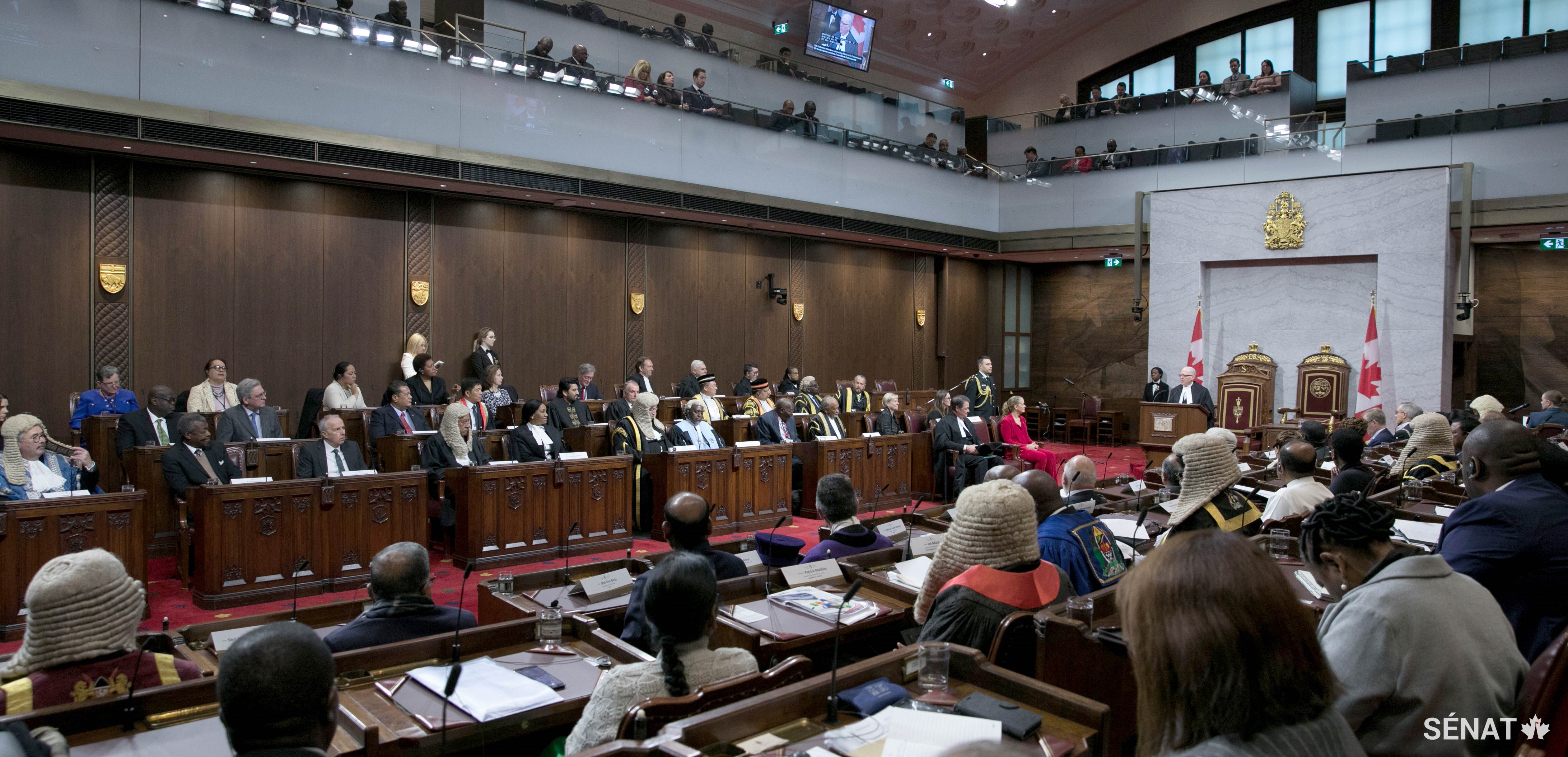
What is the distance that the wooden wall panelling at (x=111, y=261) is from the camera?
8.05 m

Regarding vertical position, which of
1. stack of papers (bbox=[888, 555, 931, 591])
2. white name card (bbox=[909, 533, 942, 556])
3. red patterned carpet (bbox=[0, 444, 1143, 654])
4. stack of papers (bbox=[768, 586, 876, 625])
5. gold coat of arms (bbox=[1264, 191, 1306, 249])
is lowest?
red patterned carpet (bbox=[0, 444, 1143, 654])

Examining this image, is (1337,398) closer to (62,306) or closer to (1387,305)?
(1387,305)

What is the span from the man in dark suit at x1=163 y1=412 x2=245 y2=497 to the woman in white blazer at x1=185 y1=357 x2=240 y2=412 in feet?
5.99

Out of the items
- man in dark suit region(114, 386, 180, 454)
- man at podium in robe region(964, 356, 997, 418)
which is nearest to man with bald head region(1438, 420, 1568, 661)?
man in dark suit region(114, 386, 180, 454)

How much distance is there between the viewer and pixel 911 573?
367 cm

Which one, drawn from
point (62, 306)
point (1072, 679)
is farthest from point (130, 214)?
point (1072, 679)

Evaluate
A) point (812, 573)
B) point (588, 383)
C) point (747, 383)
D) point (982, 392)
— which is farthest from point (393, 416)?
point (982, 392)

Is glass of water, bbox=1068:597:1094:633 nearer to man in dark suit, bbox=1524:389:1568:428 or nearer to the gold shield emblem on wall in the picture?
man in dark suit, bbox=1524:389:1568:428

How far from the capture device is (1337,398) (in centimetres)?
1163

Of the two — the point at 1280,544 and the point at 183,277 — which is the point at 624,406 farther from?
the point at 1280,544

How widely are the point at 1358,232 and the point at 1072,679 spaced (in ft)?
37.3

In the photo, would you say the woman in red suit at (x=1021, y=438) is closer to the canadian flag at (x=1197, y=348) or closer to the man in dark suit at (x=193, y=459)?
the canadian flag at (x=1197, y=348)

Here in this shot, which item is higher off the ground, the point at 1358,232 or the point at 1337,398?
the point at 1358,232

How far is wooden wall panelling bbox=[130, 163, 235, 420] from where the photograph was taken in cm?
832
